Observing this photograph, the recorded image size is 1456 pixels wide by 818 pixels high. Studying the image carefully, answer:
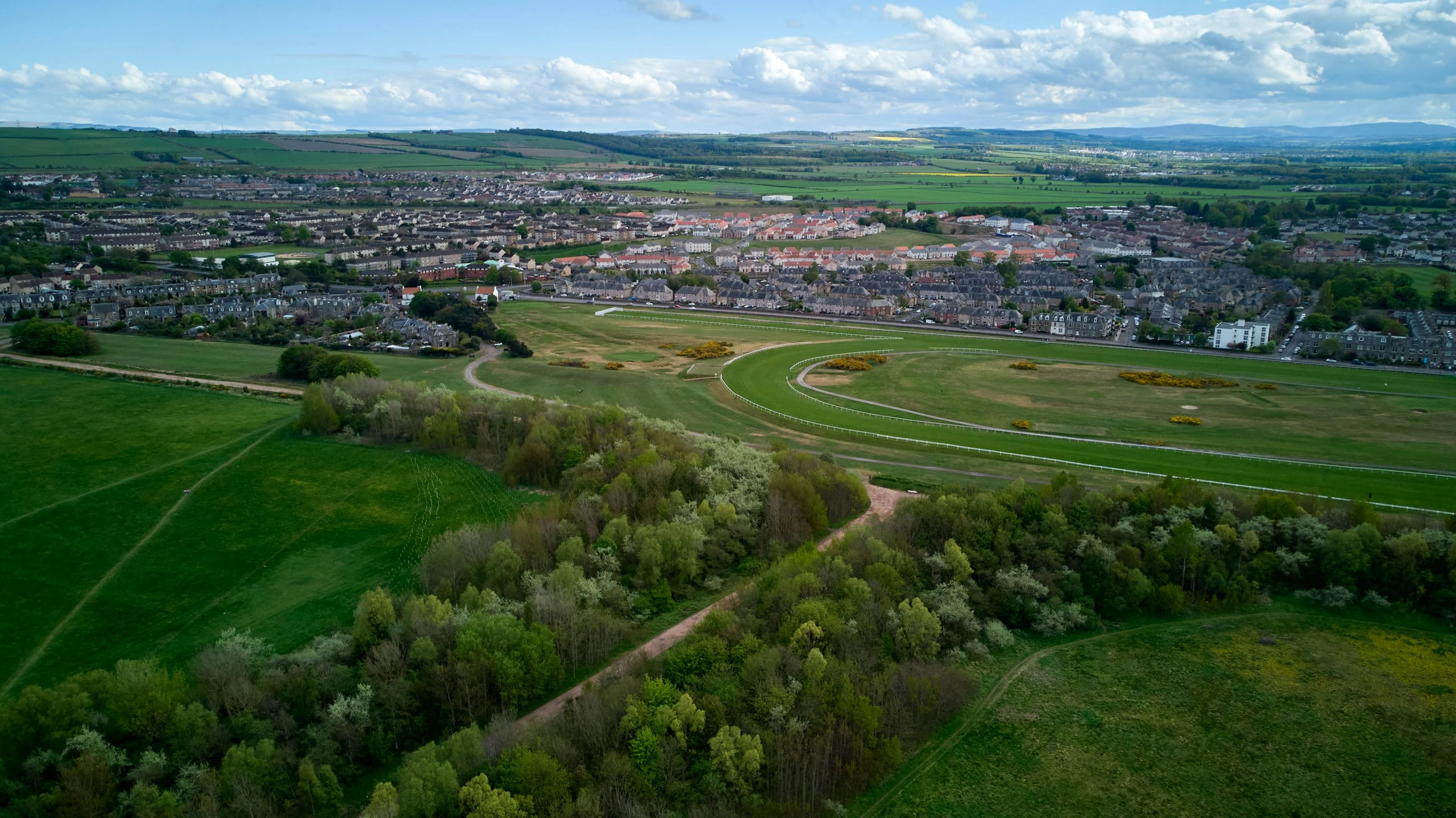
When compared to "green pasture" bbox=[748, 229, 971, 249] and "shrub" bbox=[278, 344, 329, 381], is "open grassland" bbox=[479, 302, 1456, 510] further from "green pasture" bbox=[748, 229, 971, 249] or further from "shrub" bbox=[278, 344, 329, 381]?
"green pasture" bbox=[748, 229, 971, 249]

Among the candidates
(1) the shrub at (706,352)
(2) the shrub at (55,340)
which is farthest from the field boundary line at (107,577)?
(1) the shrub at (706,352)

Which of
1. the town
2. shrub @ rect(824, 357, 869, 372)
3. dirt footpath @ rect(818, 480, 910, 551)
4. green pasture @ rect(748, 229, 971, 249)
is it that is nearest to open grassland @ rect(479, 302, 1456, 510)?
shrub @ rect(824, 357, 869, 372)

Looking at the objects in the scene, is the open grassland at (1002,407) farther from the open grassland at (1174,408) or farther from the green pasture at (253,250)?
the green pasture at (253,250)

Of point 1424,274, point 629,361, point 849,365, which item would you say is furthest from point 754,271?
point 1424,274

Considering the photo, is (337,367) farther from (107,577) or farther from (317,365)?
(107,577)

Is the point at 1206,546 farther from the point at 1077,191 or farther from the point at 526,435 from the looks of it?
the point at 1077,191

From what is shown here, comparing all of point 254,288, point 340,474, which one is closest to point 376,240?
point 254,288

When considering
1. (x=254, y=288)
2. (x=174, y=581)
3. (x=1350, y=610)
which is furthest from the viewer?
(x=254, y=288)
